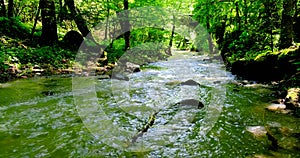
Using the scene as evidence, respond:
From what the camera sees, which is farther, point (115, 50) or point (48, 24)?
point (115, 50)

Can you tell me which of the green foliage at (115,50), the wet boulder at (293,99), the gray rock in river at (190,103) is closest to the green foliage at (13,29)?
the green foliage at (115,50)

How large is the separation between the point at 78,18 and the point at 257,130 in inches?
597

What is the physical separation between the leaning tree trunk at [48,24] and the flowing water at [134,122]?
6341 millimetres

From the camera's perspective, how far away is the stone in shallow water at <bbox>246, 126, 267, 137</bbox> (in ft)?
15.5

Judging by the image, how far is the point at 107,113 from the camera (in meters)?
6.25

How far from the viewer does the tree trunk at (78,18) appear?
17.3m

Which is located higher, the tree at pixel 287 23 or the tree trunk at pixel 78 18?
the tree trunk at pixel 78 18

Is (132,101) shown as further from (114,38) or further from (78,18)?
(114,38)

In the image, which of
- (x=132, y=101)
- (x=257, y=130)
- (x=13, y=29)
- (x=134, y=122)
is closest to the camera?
(x=257, y=130)

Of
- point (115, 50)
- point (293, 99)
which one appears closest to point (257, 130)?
point (293, 99)

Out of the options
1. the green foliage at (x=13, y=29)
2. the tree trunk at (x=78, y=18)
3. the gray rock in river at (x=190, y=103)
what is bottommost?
the gray rock in river at (x=190, y=103)

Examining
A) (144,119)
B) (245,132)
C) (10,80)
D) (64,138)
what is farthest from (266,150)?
(10,80)

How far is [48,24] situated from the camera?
15.0 m

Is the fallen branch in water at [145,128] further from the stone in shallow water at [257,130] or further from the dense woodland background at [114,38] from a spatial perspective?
the dense woodland background at [114,38]
